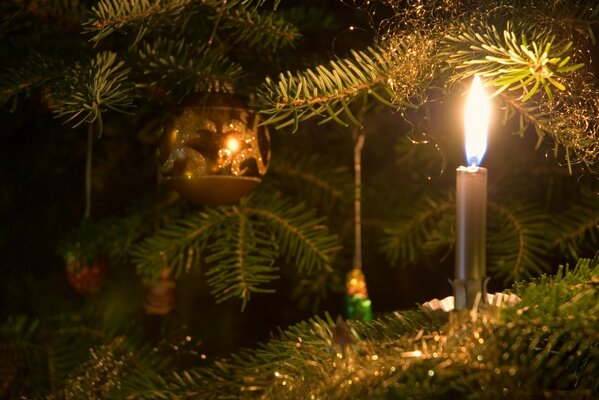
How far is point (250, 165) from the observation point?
2.39ft

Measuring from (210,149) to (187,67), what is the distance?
90 mm

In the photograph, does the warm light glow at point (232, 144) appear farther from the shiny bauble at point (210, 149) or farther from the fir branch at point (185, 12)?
the fir branch at point (185, 12)

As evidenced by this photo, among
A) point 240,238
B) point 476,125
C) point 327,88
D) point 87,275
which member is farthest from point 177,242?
point 476,125

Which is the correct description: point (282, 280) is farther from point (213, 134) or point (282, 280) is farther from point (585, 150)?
point (585, 150)

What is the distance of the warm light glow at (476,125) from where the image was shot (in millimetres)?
517

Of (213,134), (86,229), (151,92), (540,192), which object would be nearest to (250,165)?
(213,134)

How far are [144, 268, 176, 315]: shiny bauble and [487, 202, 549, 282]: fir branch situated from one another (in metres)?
0.39

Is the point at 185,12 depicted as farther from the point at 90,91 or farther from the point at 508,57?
the point at 508,57

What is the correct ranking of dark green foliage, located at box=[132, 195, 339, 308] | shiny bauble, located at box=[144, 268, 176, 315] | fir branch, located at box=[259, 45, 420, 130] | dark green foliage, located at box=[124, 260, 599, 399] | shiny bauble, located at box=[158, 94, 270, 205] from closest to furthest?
dark green foliage, located at box=[124, 260, 599, 399]
fir branch, located at box=[259, 45, 420, 130]
shiny bauble, located at box=[158, 94, 270, 205]
dark green foliage, located at box=[132, 195, 339, 308]
shiny bauble, located at box=[144, 268, 176, 315]

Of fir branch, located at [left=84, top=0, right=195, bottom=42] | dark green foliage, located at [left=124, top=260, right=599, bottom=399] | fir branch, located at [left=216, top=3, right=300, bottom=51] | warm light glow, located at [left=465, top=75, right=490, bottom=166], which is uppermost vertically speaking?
fir branch, located at [left=216, top=3, right=300, bottom=51]

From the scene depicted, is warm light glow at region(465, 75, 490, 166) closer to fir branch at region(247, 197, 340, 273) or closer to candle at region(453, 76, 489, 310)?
candle at region(453, 76, 489, 310)

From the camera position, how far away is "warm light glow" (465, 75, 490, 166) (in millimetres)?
517

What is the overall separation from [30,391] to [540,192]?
66 cm

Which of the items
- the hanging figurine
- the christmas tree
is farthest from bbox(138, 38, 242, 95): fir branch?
the hanging figurine
